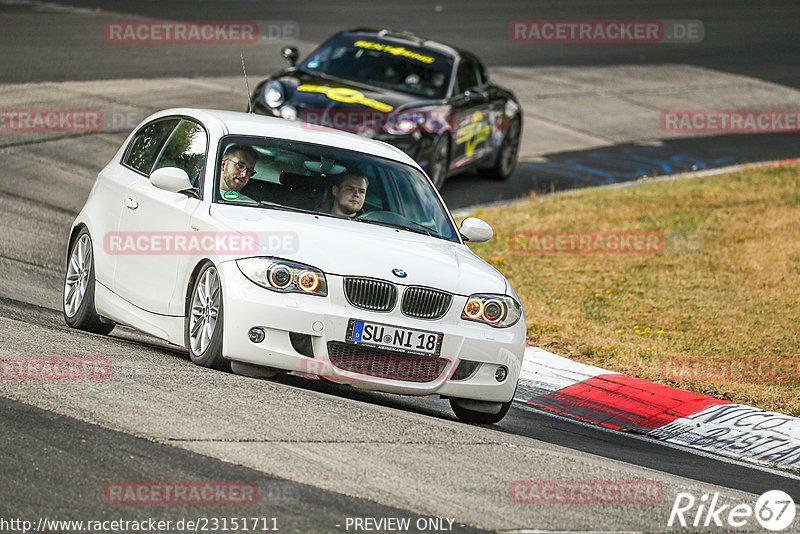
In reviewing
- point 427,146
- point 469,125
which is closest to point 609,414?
point 427,146

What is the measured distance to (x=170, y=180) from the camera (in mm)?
7973

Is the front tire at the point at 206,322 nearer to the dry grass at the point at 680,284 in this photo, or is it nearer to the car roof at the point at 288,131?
the car roof at the point at 288,131

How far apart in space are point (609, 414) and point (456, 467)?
126 inches

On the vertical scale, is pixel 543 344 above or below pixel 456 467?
below

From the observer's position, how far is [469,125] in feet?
54.3

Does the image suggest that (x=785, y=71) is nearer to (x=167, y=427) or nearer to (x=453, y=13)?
(x=453, y=13)

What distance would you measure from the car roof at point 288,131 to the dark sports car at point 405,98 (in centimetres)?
504

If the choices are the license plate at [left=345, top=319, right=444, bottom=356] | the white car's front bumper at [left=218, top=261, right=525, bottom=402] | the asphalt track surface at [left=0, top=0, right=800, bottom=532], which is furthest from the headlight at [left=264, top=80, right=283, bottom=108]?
the license plate at [left=345, top=319, right=444, bottom=356]

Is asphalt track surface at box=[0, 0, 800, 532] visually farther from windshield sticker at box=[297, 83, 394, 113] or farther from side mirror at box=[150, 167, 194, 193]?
windshield sticker at box=[297, 83, 394, 113]

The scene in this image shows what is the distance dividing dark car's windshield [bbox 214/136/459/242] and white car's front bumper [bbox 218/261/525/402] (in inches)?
37.2

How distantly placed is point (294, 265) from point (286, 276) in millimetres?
81

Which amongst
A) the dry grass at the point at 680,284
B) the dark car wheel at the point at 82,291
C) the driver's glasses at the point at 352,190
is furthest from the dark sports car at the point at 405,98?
the driver's glasses at the point at 352,190

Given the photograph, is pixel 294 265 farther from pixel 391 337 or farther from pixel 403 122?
pixel 403 122

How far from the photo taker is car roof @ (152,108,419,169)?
852 centimetres
